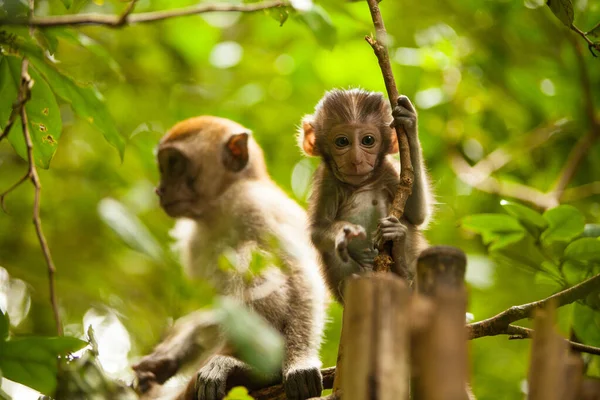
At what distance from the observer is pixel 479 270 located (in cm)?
530

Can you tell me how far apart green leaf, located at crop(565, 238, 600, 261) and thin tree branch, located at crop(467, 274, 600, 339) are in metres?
0.36

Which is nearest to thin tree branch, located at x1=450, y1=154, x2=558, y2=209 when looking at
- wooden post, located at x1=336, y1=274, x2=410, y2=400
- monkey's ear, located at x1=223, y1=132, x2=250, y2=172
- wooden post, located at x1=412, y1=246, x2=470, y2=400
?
monkey's ear, located at x1=223, y1=132, x2=250, y2=172

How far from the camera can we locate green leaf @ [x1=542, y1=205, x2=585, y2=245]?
11.1 feet

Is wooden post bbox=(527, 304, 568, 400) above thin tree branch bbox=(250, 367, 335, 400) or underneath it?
underneath

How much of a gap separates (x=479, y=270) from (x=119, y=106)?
4.01m

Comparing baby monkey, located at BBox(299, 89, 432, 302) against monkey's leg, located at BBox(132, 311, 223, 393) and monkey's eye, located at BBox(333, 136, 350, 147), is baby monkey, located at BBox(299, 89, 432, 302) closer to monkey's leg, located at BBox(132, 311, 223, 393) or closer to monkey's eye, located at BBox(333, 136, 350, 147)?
monkey's eye, located at BBox(333, 136, 350, 147)

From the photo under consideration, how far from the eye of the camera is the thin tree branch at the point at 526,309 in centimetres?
287

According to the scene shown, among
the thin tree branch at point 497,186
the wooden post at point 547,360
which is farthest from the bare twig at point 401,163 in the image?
the thin tree branch at point 497,186

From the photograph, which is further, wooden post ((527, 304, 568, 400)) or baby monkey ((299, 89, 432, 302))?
baby monkey ((299, 89, 432, 302))

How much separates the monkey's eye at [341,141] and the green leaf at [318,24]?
1.61 ft

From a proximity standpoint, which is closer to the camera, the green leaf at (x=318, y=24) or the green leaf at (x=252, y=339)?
the green leaf at (x=252, y=339)

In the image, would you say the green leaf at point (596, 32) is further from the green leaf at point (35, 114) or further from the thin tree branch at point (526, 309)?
the green leaf at point (35, 114)

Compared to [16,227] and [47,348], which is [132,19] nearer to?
[47,348]

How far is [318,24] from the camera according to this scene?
3.95 metres
